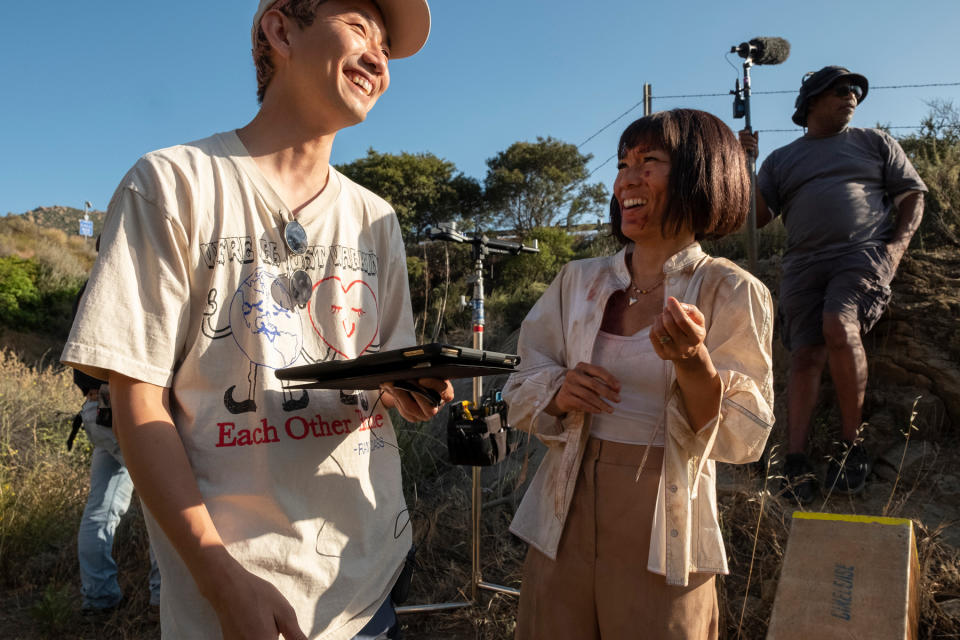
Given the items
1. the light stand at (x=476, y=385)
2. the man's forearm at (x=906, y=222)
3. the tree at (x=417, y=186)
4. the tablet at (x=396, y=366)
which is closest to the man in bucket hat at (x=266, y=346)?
the tablet at (x=396, y=366)

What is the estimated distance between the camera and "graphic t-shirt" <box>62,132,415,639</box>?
112cm

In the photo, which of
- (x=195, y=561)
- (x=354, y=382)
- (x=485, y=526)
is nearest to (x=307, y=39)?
(x=354, y=382)

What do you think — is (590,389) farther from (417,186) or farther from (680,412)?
(417,186)

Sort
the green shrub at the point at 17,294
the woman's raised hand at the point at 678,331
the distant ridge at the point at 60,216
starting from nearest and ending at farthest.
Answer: the woman's raised hand at the point at 678,331 → the green shrub at the point at 17,294 → the distant ridge at the point at 60,216

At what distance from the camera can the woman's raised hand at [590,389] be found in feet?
5.40

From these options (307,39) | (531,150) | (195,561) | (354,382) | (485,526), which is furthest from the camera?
(531,150)

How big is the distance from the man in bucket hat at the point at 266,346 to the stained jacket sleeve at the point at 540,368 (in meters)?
0.46

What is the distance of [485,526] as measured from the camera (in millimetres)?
4242

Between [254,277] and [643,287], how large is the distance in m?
1.14

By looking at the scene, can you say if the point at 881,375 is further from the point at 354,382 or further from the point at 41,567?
the point at 41,567

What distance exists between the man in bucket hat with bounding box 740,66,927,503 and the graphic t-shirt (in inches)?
117

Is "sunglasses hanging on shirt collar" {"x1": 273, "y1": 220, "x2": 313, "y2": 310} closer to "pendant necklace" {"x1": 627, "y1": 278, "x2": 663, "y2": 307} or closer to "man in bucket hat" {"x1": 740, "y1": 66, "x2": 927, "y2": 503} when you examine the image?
"pendant necklace" {"x1": 627, "y1": 278, "x2": 663, "y2": 307}

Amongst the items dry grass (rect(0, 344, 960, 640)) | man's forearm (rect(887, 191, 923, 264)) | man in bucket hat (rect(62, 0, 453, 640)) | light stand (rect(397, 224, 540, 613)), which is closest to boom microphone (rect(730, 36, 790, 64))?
man's forearm (rect(887, 191, 923, 264))

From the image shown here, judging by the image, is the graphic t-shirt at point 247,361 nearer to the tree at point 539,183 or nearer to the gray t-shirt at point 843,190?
the gray t-shirt at point 843,190
